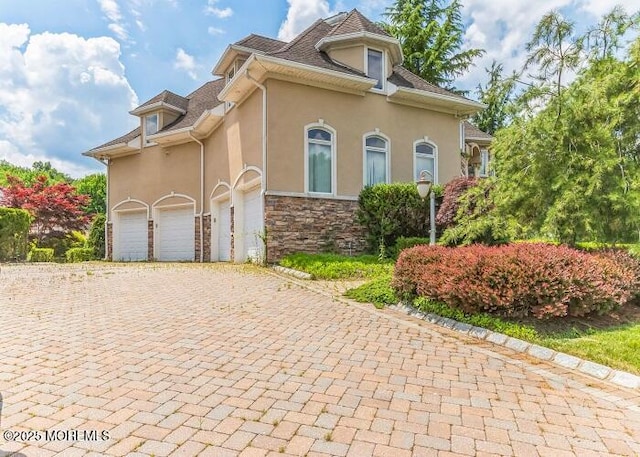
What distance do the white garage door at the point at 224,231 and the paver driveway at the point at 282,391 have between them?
8926 mm

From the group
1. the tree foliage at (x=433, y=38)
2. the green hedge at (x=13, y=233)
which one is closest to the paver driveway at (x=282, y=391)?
the green hedge at (x=13, y=233)

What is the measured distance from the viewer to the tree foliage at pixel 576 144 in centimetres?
664

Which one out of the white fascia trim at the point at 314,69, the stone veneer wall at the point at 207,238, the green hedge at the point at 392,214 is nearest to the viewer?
the white fascia trim at the point at 314,69

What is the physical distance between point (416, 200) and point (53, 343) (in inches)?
388

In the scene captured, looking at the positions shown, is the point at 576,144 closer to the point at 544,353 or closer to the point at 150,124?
the point at 544,353

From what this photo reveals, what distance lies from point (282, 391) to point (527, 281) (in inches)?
141

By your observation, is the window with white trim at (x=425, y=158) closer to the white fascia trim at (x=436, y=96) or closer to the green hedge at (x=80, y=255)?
the white fascia trim at (x=436, y=96)

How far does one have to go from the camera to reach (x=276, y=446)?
8.02 ft

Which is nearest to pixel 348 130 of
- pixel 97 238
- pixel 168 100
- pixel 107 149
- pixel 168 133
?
pixel 168 133

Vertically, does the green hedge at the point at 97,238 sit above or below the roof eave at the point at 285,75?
below

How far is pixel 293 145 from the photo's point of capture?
1184 centimetres

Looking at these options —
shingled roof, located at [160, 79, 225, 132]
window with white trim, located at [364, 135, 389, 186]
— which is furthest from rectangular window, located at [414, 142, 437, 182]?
shingled roof, located at [160, 79, 225, 132]

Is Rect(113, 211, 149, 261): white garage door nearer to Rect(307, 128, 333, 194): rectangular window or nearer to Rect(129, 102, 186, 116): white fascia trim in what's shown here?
Rect(129, 102, 186, 116): white fascia trim

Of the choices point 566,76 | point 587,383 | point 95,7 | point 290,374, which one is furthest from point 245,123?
point 587,383
